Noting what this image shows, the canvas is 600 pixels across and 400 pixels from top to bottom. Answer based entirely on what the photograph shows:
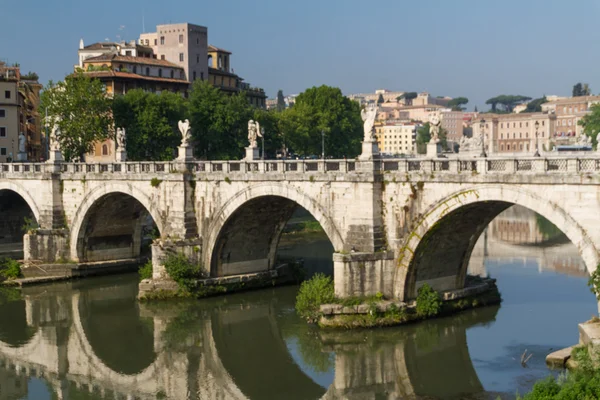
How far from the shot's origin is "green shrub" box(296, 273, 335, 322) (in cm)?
3216

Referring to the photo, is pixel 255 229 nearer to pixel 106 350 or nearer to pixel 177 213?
pixel 177 213

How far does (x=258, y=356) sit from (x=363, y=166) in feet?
25.3

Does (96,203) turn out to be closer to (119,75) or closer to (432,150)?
(432,150)

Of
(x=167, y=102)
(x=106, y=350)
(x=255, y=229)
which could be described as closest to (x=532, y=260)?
(x=255, y=229)

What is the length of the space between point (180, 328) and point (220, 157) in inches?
1267

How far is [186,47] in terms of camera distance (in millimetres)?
84125

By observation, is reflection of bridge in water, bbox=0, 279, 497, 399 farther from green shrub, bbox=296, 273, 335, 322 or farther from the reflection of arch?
the reflection of arch

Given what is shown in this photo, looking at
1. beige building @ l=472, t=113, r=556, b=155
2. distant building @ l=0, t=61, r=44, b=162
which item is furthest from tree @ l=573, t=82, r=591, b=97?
distant building @ l=0, t=61, r=44, b=162

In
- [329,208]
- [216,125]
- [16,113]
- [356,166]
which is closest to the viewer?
[356,166]

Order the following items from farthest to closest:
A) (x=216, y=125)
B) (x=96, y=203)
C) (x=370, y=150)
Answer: (x=216, y=125)
(x=96, y=203)
(x=370, y=150)

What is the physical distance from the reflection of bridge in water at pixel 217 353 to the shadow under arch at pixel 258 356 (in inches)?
1.5

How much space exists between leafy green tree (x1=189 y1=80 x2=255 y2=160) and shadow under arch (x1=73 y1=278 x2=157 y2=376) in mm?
23261

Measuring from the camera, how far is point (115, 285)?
4334cm

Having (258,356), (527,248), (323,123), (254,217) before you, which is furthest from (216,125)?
(258,356)
